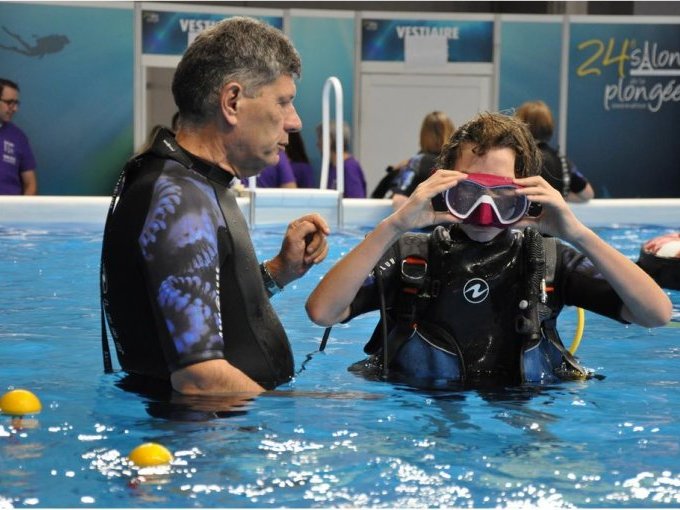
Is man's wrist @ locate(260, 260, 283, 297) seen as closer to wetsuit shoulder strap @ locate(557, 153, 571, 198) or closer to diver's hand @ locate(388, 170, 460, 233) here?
diver's hand @ locate(388, 170, 460, 233)

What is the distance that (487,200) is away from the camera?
3.26 metres

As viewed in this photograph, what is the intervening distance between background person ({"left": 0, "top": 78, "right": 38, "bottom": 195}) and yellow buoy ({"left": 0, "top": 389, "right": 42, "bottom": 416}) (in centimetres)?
705

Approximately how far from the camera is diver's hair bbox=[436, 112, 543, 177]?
3473 mm

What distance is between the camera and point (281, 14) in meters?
12.8

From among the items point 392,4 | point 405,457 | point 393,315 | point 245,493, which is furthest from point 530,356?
point 392,4

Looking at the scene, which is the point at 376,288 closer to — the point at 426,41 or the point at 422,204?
the point at 422,204

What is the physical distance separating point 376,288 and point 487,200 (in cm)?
45

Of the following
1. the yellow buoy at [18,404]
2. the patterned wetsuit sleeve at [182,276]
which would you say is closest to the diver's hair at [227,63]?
the patterned wetsuit sleeve at [182,276]

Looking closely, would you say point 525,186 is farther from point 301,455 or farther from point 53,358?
point 53,358

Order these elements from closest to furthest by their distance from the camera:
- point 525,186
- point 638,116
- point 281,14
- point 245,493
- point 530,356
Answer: point 245,493
point 525,186
point 530,356
point 281,14
point 638,116

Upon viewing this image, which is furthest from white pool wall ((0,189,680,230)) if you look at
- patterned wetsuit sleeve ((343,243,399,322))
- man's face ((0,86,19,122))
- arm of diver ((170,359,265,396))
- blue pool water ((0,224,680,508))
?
arm of diver ((170,359,265,396))

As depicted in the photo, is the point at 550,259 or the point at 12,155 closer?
the point at 550,259

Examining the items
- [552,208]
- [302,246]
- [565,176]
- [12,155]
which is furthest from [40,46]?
[552,208]

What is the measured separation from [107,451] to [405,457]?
0.76m
